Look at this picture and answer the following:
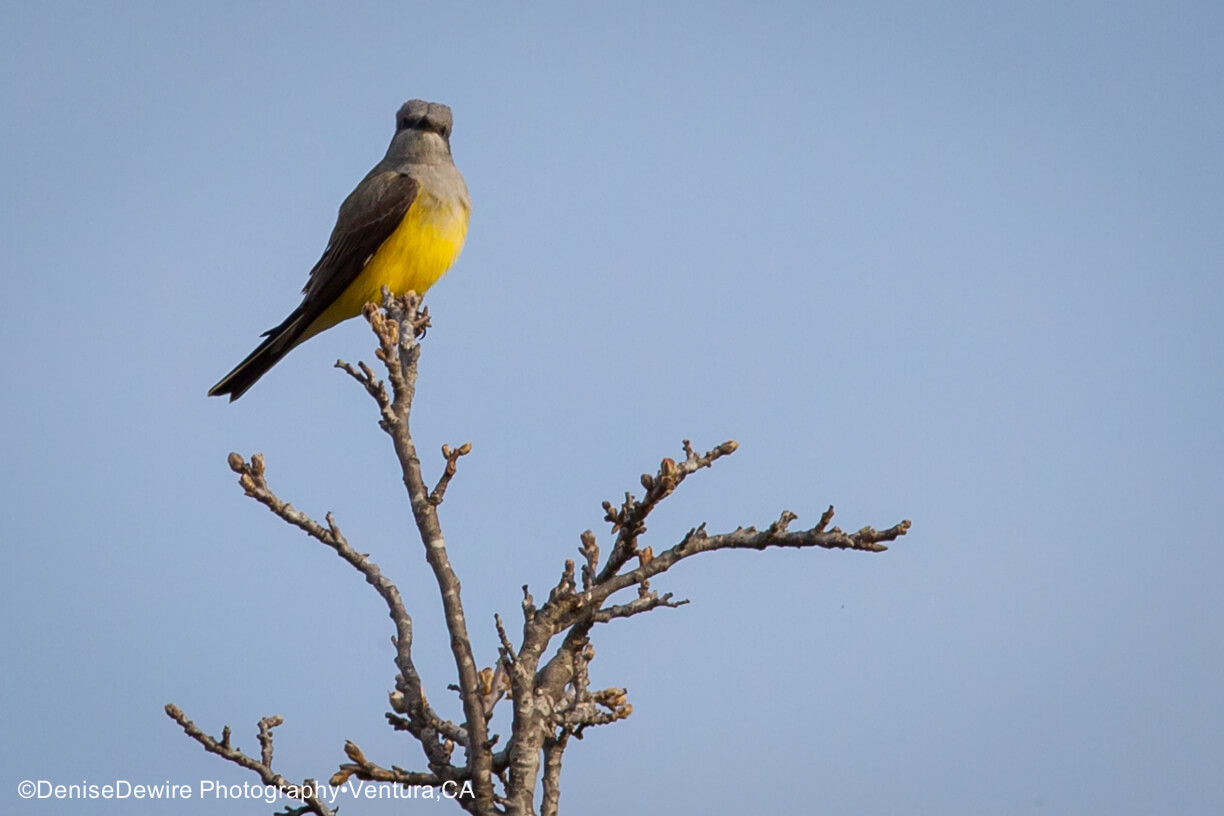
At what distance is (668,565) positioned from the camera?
5.11 metres

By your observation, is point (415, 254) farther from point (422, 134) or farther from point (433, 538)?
point (433, 538)

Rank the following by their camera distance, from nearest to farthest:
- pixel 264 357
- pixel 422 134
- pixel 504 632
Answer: pixel 504 632, pixel 264 357, pixel 422 134

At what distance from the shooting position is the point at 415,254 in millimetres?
9609

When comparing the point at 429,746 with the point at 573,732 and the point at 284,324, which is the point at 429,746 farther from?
the point at 284,324

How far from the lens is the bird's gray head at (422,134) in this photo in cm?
1030

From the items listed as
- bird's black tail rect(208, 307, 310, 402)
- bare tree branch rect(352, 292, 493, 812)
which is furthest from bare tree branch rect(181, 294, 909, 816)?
bird's black tail rect(208, 307, 310, 402)

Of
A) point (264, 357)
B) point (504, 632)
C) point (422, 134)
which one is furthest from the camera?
point (422, 134)

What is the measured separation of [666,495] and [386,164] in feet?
20.3

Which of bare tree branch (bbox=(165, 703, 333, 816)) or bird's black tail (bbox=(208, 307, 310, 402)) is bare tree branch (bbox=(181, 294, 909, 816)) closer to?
bare tree branch (bbox=(165, 703, 333, 816))

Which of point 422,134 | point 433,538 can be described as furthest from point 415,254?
point 433,538

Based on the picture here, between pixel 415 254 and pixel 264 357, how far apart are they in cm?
137

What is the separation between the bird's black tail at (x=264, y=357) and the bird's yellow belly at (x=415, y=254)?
39 centimetres

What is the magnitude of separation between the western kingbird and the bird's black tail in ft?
0.03

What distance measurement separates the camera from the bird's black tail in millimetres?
8977
